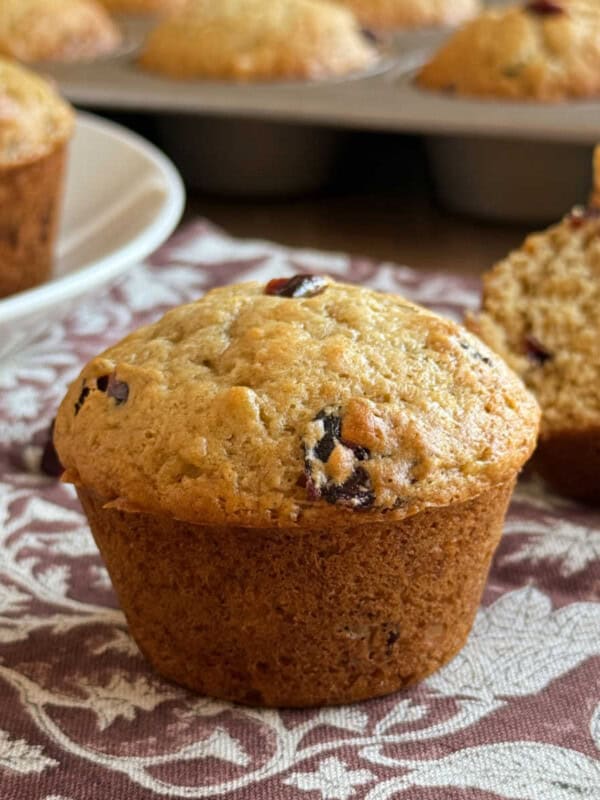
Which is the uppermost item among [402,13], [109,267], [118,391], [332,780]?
[118,391]

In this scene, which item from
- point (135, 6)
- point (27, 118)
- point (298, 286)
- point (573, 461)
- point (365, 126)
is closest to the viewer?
point (298, 286)

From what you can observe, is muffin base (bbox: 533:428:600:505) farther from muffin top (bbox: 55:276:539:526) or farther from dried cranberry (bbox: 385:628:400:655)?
dried cranberry (bbox: 385:628:400:655)

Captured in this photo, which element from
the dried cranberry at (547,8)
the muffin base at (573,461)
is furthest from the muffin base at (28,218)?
the dried cranberry at (547,8)

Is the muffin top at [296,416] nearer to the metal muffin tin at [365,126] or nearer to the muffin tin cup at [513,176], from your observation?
the metal muffin tin at [365,126]

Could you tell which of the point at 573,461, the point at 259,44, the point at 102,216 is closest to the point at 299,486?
the point at 573,461

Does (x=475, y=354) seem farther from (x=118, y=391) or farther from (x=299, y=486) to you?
(x=118, y=391)

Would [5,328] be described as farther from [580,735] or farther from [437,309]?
[580,735]
